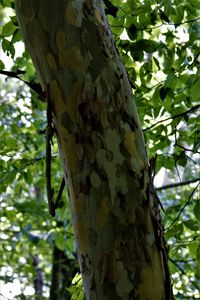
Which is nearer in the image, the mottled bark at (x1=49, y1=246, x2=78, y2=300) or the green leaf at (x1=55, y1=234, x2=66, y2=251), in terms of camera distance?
the green leaf at (x1=55, y1=234, x2=66, y2=251)

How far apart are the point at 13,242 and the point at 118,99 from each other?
3949 millimetres

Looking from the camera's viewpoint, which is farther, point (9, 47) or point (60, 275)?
point (60, 275)

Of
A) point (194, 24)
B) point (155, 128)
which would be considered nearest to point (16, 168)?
point (155, 128)

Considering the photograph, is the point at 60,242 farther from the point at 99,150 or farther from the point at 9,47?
the point at 99,150

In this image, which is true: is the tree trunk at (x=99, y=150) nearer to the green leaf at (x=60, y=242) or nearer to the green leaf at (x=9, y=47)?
the green leaf at (x=9, y=47)

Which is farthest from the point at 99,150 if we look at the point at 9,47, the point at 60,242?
the point at 60,242

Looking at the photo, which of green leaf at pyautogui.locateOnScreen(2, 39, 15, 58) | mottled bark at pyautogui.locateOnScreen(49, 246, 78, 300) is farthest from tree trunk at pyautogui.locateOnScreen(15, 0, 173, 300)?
mottled bark at pyautogui.locateOnScreen(49, 246, 78, 300)

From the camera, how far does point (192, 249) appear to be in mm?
2461

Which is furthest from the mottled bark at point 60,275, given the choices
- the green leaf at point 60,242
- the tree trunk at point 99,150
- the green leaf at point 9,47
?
the tree trunk at point 99,150

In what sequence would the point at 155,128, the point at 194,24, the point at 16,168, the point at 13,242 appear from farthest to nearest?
the point at 13,242, the point at 16,168, the point at 155,128, the point at 194,24

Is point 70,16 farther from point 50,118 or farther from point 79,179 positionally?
point 79,179

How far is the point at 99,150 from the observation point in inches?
48.6

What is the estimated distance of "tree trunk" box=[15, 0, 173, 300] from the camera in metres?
1.19

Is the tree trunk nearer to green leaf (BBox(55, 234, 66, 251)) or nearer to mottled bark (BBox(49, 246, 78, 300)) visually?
green leaf (BBox(55, 234, 66, 251))
